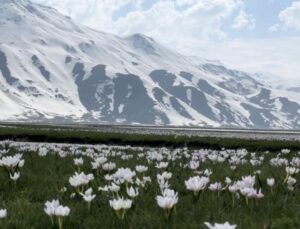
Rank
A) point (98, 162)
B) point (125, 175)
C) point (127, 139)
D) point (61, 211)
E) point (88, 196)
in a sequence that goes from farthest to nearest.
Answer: point (127, 139), point (98, 162), point (125, 175), point (88, 196), point (61, 211)

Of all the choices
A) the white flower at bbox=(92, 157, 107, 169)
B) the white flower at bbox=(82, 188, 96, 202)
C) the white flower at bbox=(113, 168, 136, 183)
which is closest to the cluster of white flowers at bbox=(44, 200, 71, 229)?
the white flower at bbox=(82, 188, 96, 202)

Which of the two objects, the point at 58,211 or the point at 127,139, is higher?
the point at 58,211

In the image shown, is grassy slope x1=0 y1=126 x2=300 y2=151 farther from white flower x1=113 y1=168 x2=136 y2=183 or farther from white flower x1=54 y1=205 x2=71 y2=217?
white flower x1=54 y1=205 x2=71 y2=217

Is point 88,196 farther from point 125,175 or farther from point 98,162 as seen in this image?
point 98,162

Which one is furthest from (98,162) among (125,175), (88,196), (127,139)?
(127,139)

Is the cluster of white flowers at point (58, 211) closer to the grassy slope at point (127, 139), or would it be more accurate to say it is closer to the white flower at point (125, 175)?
the white flower at point (125, 175)

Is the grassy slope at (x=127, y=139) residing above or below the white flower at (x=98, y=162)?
below

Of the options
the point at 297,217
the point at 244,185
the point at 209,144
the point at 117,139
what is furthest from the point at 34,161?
the point at 117,139

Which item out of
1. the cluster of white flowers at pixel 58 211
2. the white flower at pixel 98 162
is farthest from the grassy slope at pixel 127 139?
the cluster of white flowers at pixel 58 211

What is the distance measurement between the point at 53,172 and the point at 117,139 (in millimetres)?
44061

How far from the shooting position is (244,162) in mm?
15312

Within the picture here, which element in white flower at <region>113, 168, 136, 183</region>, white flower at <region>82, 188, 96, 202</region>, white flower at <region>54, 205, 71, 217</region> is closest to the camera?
white flower at <region>54, 205, 71, 217</region>

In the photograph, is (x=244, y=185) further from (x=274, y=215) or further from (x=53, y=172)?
(x=53, y=172)

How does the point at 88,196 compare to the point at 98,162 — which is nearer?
the point at 88,196
